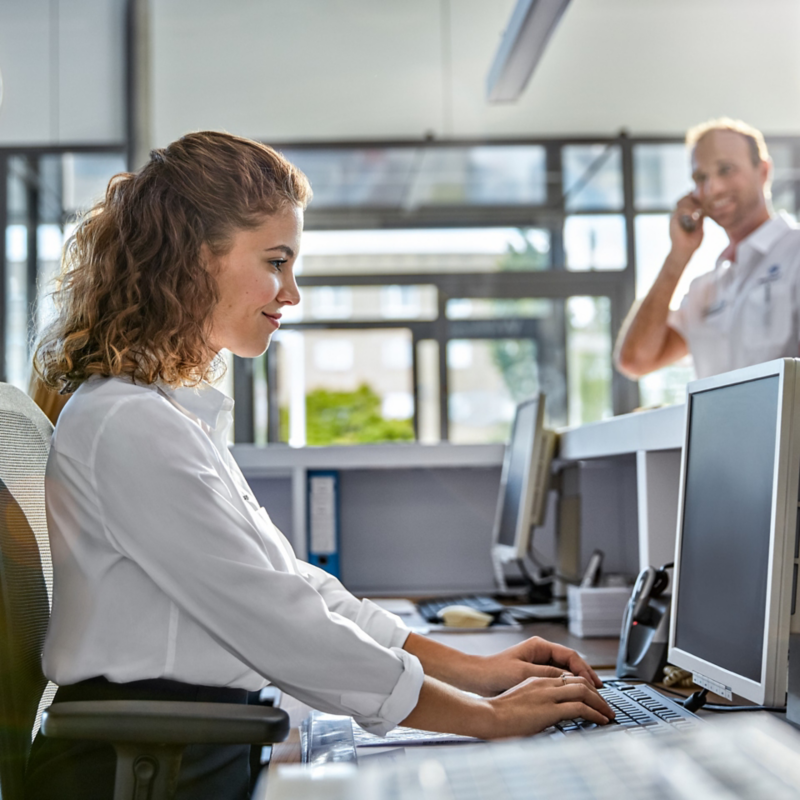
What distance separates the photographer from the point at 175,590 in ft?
2.61

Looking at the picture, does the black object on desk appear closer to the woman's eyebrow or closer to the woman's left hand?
the woman's left hand

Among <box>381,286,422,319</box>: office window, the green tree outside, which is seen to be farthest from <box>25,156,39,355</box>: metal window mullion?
<box>381,286,422,319</box>: office window

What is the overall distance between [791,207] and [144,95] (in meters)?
4.13

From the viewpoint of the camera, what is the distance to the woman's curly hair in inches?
36.9

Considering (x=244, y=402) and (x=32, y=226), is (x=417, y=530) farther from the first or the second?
(x=244, y=402)

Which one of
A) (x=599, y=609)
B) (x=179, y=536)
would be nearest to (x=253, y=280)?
(x=179, y=536)

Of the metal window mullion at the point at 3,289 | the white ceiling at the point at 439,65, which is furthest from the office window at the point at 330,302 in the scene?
the metal window mullion at the point at 3,289

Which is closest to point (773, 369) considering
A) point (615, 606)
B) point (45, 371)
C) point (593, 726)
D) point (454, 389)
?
point (593, 726)

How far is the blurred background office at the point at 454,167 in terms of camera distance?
536cm

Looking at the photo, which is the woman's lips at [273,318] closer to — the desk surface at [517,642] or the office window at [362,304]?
the desk surface at [517,642]

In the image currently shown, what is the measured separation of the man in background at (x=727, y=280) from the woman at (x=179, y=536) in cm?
135

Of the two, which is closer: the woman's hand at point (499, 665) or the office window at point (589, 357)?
the woman's hand at point (499, 665)

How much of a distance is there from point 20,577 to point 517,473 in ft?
4.25

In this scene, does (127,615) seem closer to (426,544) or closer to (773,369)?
(773,369)
